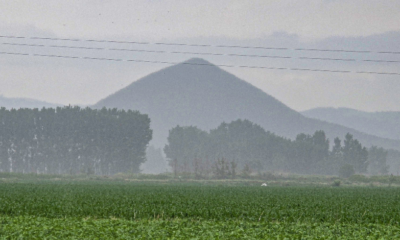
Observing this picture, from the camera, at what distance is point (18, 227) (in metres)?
21.0

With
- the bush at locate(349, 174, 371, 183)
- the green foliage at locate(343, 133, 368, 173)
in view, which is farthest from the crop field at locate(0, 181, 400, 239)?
the green foliage at locate(343, 133, 368, 173)

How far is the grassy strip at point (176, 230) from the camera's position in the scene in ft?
65.0

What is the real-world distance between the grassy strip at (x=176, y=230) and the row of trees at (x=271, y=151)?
414 ft

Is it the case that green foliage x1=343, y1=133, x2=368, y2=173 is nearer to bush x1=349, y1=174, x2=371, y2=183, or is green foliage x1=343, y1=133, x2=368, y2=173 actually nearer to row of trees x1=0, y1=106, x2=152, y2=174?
bush x1=349, y1=174, x2=371, y2=183

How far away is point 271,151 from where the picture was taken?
16225cm

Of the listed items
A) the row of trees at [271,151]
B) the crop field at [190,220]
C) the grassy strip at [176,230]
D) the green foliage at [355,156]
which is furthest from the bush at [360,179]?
the grassy strip at [176,230]

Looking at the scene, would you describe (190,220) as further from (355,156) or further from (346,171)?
(355,156)

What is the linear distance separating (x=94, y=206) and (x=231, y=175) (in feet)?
245

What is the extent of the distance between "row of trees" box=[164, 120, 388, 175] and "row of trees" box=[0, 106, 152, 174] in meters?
21.4

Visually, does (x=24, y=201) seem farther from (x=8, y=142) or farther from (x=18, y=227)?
(x=8, y=142)

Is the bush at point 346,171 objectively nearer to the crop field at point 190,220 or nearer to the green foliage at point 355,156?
the green foliage at point 355,156

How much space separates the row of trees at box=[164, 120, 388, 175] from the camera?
157 metres

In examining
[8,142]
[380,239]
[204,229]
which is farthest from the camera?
[8,142]

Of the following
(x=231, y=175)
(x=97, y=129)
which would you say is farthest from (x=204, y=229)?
(x=97, y=129)
